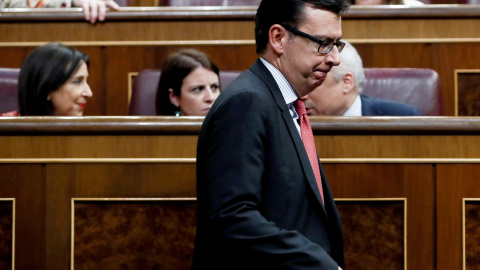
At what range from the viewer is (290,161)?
0.46 metres

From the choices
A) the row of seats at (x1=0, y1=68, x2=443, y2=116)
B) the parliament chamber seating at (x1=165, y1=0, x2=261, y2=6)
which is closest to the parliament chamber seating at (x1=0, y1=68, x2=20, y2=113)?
the row of seats at (x1=0, y1=68, x2=443, y2=116)

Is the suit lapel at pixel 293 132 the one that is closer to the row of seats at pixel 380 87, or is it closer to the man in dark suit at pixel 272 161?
the man in dark suit at pixel 272 161

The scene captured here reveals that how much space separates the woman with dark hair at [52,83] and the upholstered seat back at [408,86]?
1.42 feet

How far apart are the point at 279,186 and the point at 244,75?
8cm

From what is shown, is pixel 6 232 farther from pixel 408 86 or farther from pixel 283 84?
pixel 408 86

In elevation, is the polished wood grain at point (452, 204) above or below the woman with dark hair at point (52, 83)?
below

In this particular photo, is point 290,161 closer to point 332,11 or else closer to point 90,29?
point 332,11

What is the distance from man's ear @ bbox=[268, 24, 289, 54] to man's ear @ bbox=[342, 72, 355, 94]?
529mm

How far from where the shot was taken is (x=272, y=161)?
18.0 inches

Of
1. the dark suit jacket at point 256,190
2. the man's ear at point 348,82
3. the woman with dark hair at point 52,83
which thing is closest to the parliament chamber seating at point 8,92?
the woman with dark hair at point 52,83

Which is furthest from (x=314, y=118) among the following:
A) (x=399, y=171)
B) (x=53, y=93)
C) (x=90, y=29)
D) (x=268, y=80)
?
(x=90, y=29)

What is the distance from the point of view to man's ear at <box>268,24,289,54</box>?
49 centimetres

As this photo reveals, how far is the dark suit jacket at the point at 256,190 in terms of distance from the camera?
0.44m

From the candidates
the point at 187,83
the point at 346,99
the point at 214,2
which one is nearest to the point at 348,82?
the point at 346,99
